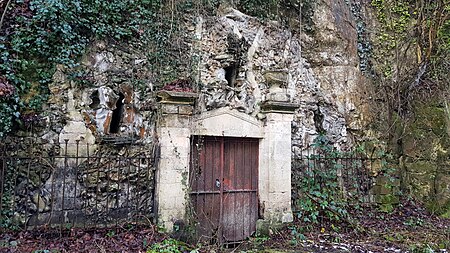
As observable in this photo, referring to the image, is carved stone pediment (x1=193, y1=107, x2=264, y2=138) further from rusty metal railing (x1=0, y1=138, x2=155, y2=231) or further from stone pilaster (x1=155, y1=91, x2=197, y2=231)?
rusty metal railing (x1=0, y1=138, x2=155, y2=231)

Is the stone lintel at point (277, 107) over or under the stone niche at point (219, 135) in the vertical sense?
over

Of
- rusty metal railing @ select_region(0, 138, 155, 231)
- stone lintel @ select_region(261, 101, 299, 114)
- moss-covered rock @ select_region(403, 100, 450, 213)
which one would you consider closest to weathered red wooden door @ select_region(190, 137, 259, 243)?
stone lintel @ select_region(261, 101, 299, 114)

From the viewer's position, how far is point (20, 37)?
17.5 ft

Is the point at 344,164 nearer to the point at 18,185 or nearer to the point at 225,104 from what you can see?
the point at 225,104

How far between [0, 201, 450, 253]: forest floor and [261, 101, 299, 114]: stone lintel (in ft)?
6.75

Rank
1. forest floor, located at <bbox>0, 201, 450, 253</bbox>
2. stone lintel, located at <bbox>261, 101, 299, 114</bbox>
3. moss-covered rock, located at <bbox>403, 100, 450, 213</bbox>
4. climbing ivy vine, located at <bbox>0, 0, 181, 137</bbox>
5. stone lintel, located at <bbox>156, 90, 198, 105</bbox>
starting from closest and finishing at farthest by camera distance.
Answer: forest floor, located at <bbox>0, 201, 450, 253</bbox> → climbing ivy vine, located at <bbox>0, 0, 181, 137</bbox> → stone lintel, located at <bbox>156, 90, 198, 105</bbox> → stone lintel, located at <bbox>261, 101, 299, 114</bbox> → moss-covered rock, located at <bbox>403, 100, 450, 213</bbox>

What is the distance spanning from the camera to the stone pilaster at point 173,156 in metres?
5.21

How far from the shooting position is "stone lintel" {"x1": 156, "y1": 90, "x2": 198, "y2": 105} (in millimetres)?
5273

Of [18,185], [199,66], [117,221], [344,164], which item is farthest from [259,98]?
[18,185]

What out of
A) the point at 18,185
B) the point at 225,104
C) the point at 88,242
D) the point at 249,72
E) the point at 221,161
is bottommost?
the point at 88,242

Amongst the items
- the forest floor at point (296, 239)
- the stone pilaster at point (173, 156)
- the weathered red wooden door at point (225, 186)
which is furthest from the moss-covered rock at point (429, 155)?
the stone pilaster at point (173, 156)

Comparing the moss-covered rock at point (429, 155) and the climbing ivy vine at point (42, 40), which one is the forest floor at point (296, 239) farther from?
the climbing ivy vine at point (42, 40)

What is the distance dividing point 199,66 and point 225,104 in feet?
2.96

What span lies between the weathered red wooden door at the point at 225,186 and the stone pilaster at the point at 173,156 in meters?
0.34
